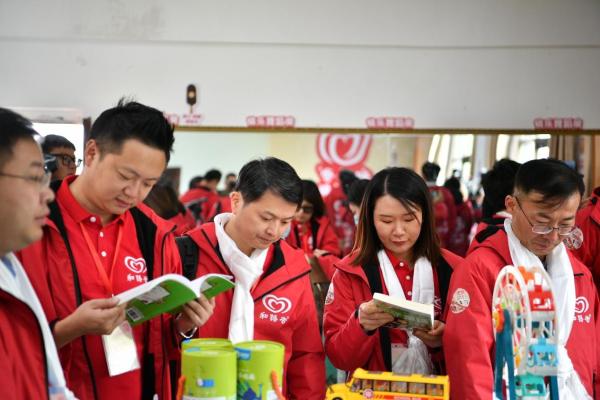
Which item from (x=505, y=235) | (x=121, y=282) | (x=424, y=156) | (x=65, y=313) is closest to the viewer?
(x=65, y=313)

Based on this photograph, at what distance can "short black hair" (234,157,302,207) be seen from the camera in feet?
8.17

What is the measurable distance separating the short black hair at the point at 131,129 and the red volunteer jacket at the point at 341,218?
420 centimetres

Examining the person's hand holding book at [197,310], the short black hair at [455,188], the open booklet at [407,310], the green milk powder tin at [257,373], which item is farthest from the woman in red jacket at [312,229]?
the green milk powder tin at [257,373]

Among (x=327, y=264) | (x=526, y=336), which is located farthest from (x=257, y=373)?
(x=327, y=264)

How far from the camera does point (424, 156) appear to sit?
6.96 meters

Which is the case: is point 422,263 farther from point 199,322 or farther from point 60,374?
point 60,374

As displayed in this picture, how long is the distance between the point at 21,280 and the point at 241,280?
88 centimetres

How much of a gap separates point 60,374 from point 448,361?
1.24 meters

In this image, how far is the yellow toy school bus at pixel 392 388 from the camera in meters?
2.03

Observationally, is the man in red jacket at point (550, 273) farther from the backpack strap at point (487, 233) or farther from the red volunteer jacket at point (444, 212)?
the red volunteer jacket at point (444, 212)

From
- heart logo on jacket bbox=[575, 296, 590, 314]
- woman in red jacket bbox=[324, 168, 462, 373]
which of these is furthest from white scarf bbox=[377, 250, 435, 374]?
heart logo on jacket bbox=[575, 296, 590, 314]

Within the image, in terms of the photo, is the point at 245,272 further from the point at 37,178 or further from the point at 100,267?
the point at 37,178

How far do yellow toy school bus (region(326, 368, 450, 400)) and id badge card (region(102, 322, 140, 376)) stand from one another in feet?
1.88

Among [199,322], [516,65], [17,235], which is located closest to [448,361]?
[199,322]
